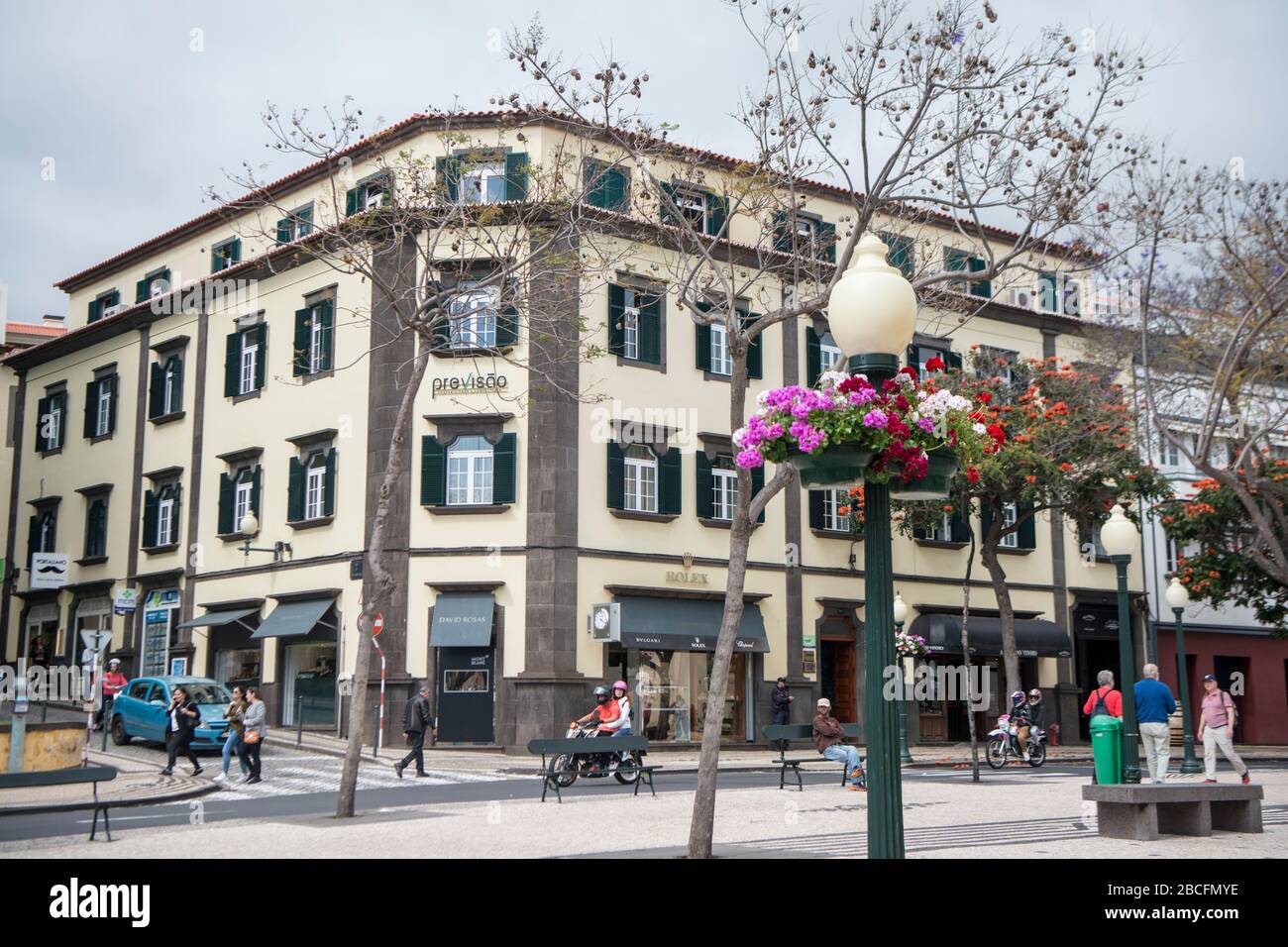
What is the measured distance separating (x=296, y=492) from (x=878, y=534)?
27678 mm

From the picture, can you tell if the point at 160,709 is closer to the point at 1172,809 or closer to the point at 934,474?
the point at 1172,809

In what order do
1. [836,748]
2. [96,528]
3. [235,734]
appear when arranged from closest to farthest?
[836,748] < [235,734] < [96,528]

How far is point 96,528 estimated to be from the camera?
41688 millimetres

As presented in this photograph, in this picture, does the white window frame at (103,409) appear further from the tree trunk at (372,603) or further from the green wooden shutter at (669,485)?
the tree trunk at (372,603)

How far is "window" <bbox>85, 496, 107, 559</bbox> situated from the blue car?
12083 millimetres

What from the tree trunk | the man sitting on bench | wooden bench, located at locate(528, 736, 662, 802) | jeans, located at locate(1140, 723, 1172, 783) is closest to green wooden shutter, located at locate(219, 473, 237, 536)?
wooden bench, located at locate(528, 736, 662, 802)

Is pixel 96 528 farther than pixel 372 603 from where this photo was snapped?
Yes

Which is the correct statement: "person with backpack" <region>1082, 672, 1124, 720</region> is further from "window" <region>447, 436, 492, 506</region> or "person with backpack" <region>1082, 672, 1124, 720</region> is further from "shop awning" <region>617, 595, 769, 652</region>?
"window" <region>447, 436, 492, 506</region>

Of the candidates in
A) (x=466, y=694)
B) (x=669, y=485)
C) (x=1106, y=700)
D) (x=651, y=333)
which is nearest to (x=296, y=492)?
(x=466, y=694)

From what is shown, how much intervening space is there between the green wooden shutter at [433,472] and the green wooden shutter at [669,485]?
16.6 feet

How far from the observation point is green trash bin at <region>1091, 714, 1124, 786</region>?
14.9 meters

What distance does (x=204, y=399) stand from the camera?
125ft
